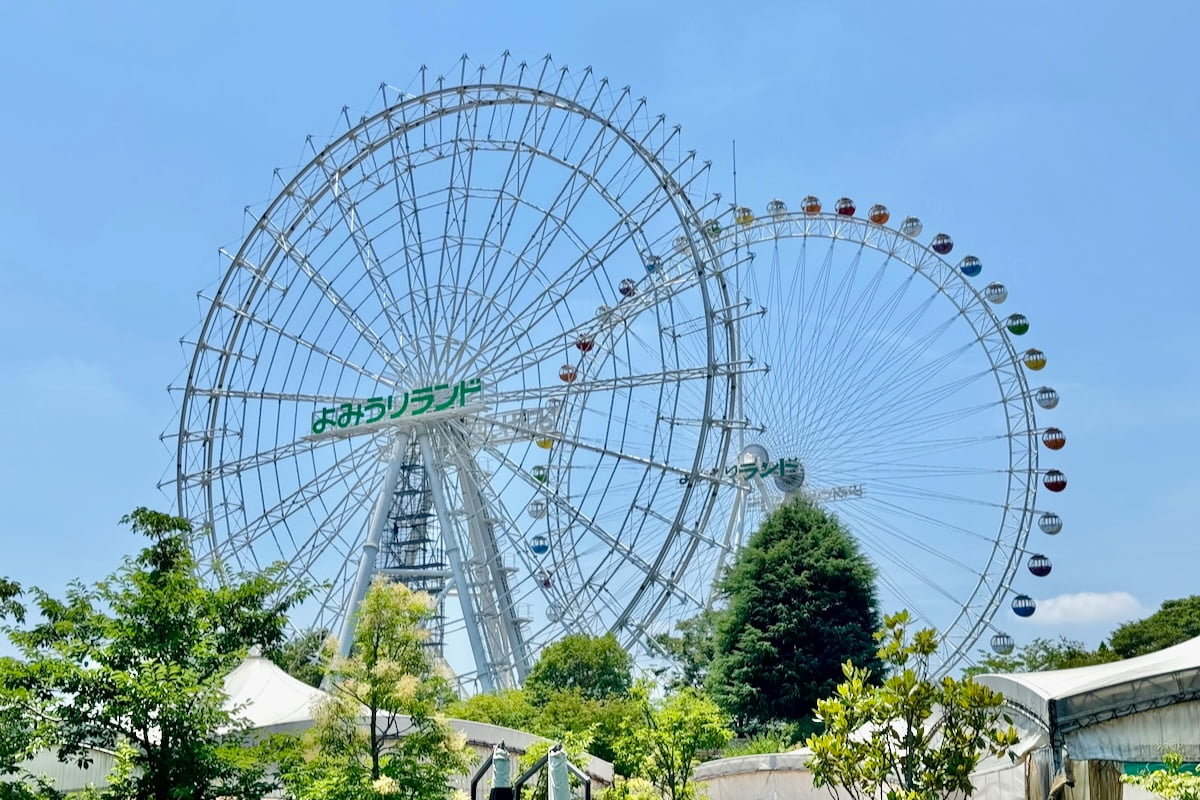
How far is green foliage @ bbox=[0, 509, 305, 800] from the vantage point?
55.1 ft

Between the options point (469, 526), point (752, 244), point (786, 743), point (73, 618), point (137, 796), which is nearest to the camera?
point (137, 796)

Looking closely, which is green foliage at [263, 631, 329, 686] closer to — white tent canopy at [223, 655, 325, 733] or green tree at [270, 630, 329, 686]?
green tree at [270, 630, 329, 686]

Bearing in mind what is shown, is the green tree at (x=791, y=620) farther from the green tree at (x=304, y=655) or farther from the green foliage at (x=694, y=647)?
the green tree at (x=304, y=655)

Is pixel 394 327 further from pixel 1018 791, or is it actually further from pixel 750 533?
pixel 1018 791

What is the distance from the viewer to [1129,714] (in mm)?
15023

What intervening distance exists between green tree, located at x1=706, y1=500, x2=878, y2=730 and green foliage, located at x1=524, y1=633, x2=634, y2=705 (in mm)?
3042

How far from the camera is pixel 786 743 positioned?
3114cm

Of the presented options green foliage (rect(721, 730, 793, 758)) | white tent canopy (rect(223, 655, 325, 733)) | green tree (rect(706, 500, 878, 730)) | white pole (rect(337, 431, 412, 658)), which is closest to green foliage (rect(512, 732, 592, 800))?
white tent canopy (rect(223, 655, 325, 733))

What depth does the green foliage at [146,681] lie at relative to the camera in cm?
1680

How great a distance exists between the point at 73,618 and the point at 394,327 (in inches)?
869

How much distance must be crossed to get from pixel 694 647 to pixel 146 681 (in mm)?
28449

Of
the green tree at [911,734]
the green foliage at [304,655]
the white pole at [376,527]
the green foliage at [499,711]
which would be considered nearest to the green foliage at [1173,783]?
the green tree at [911,734]

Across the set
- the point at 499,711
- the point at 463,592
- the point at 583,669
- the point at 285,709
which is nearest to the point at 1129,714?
the point at 285,709

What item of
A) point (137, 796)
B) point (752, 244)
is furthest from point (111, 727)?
point (752, 244)
